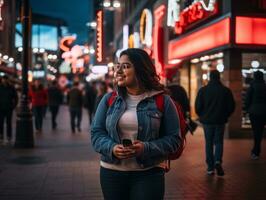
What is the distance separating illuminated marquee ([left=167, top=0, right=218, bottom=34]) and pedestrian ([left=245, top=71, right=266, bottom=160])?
5819mm

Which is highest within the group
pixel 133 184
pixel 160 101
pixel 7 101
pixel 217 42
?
pixel 217 42

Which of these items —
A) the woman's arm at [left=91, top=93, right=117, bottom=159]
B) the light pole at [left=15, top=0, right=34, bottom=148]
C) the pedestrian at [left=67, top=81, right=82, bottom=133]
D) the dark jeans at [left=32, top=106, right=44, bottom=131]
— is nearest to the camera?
the woman's arm at [left=91, top=93, right=117, bottom=159]

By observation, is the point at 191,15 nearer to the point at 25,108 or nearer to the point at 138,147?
the point at 25,108

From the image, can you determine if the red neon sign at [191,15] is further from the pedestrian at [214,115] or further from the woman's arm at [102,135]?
the woman's arm at [102,135]

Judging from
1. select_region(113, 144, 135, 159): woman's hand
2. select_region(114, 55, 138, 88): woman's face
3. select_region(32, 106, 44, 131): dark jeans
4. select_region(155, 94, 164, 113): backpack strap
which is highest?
select_region(114, 55, 138, 88): woman's face

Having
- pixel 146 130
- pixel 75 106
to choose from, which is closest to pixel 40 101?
pixel 75 106

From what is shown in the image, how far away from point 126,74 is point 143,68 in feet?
0.42

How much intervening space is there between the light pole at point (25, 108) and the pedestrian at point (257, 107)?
5.27 meters

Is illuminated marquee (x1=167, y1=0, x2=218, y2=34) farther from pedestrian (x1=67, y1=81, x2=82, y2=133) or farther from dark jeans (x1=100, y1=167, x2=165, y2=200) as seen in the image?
dark jeans (x1=100, y1=167, x2=165, y2=200)

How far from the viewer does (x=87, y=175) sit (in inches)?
378

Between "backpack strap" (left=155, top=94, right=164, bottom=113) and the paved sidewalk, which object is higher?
"backpack strap" (left=155, top=94, right=164, bottom=113)

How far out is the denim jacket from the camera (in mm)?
3863

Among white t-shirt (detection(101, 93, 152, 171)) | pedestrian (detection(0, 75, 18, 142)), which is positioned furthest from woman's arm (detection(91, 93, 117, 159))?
pedestrian (detection(0, 75, 18, 142))

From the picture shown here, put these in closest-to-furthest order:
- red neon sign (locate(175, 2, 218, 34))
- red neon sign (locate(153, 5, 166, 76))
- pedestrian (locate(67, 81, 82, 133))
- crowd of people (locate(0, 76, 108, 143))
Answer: crowd of people (locate(0, 76, 108, 143)), red neon sign (locate(175, 2, 218, 34)), pedestrian (locate(67, 81, 82, 133)), red neon sign (locate(153, 5, 166, 76))
